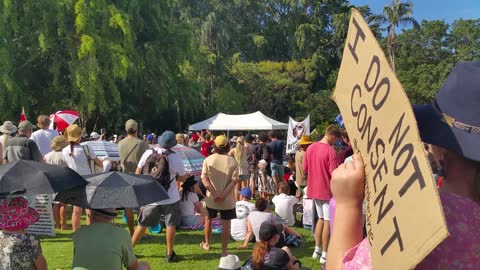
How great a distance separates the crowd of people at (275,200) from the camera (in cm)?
115

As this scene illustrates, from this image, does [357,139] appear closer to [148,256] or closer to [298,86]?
[148,256]

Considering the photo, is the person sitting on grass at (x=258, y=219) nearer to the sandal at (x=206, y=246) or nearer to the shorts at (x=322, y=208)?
the sandal at (x=206, y=246)

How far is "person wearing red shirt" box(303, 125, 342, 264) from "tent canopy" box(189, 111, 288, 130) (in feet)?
42.7

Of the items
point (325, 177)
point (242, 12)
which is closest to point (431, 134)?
point (325, 177)

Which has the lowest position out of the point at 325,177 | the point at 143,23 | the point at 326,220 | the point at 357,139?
the point at 326,220

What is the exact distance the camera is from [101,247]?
3512mm

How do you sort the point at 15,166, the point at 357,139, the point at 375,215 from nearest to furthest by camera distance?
1. the point at 375,215
2. the point at 357,139
3. the point at 15,166

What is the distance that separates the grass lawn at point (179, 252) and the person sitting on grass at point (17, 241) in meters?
2.52

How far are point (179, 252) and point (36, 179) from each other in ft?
9.41

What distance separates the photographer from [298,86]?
40250mm

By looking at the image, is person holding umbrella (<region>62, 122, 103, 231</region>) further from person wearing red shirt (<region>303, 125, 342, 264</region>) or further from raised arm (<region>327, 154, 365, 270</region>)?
raised arm (<region>327, 154, 365, 270</region>)

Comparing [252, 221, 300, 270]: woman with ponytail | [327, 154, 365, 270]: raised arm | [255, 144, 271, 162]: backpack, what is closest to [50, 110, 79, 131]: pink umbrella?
[255, 144, 271, 162]: backpack

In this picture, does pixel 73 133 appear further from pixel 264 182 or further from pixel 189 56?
pixel 189 56

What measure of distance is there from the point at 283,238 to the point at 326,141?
1.49 meters
